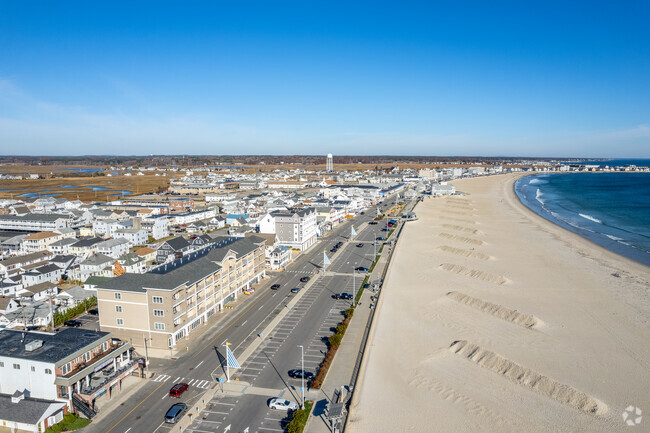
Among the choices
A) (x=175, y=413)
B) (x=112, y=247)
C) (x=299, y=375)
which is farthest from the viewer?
(x=112, y=247)

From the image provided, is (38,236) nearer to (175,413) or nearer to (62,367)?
(62,367)

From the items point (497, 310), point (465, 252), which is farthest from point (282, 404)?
point (465, 252)

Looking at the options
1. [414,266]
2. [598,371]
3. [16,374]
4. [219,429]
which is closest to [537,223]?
[414,266]

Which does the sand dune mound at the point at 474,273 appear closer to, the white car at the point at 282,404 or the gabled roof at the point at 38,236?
the white car at the point at 282,404

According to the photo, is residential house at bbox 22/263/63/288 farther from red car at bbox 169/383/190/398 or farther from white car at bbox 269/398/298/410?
white car at bbox 269/398/298/410

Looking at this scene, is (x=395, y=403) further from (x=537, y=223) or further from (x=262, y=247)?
(x=537, y=223)

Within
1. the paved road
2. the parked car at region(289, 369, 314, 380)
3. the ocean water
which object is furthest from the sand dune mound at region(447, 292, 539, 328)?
the ocean water
